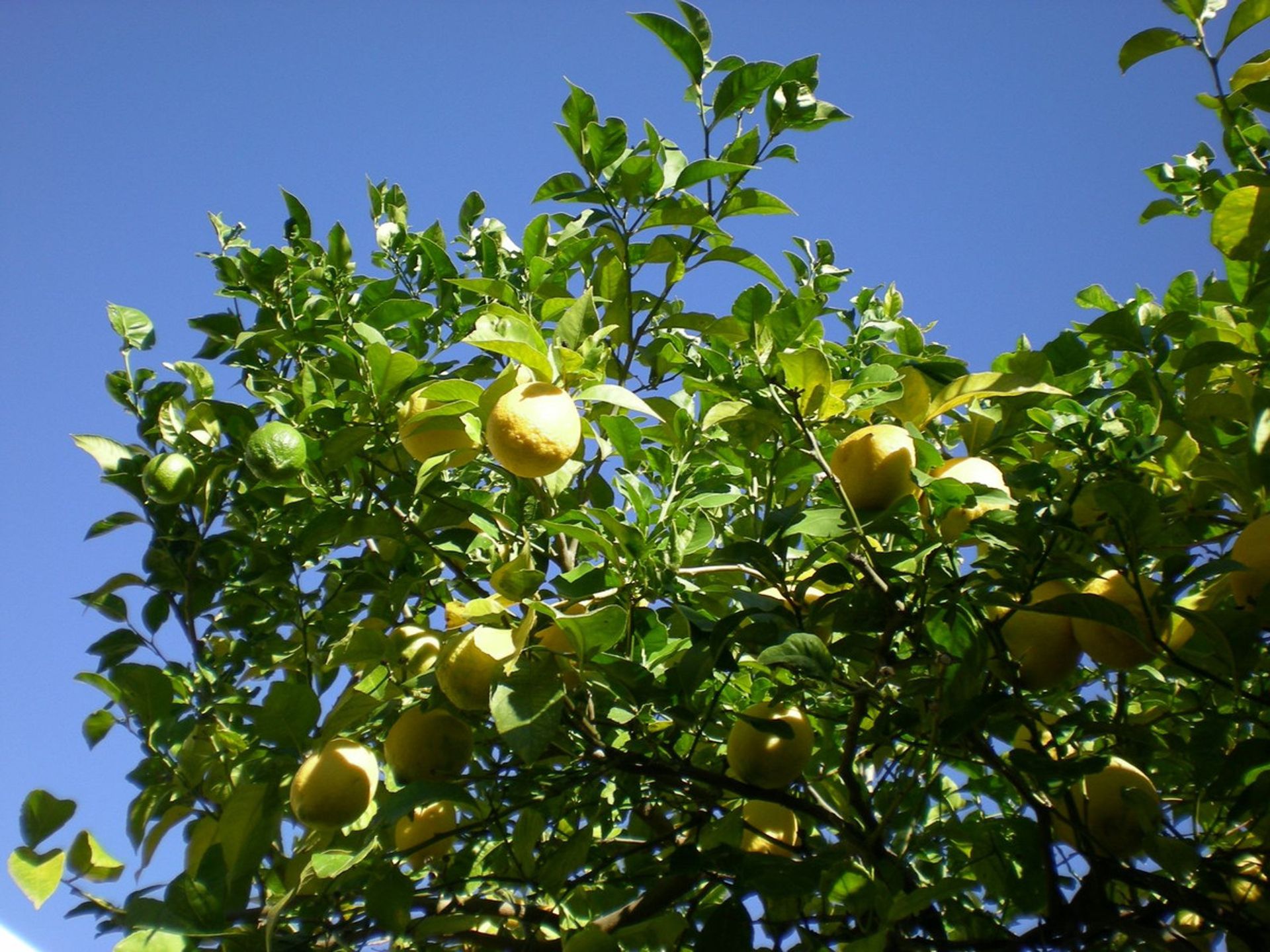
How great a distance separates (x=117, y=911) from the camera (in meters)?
1.59

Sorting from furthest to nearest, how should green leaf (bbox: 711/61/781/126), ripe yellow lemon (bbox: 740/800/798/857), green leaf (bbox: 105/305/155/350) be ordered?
green leaf (bbox: 105/305/155/350) < green leaf (bbox: 711/61/781/126) < ripe yellow lemon (bbox: 740/800/798/857)

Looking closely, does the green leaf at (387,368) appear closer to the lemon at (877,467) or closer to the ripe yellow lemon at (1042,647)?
the lemon at (877,467)

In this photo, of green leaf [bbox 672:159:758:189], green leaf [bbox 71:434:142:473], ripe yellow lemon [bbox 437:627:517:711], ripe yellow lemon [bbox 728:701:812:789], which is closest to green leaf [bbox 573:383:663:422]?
ripe yellow lemon [bbox 437:627:517:711]

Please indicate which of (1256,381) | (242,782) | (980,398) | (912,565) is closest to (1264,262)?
(1256,381)

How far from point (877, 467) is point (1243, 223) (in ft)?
1.96

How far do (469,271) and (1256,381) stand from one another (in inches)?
61.0

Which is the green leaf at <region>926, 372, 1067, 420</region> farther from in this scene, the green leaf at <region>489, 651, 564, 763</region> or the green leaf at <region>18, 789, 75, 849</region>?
the green leaf at <region>18, 789, 75, 849</region>

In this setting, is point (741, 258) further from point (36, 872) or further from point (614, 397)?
point (36, 872)

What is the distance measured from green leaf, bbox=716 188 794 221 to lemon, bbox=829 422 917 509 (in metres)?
0.67

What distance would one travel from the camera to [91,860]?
1637 mm

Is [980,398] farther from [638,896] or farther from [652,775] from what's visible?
[638,896]

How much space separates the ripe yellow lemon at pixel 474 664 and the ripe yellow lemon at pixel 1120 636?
782mm

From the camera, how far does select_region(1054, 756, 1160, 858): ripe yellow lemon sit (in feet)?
4.72

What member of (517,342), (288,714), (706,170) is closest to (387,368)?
(517,342)
